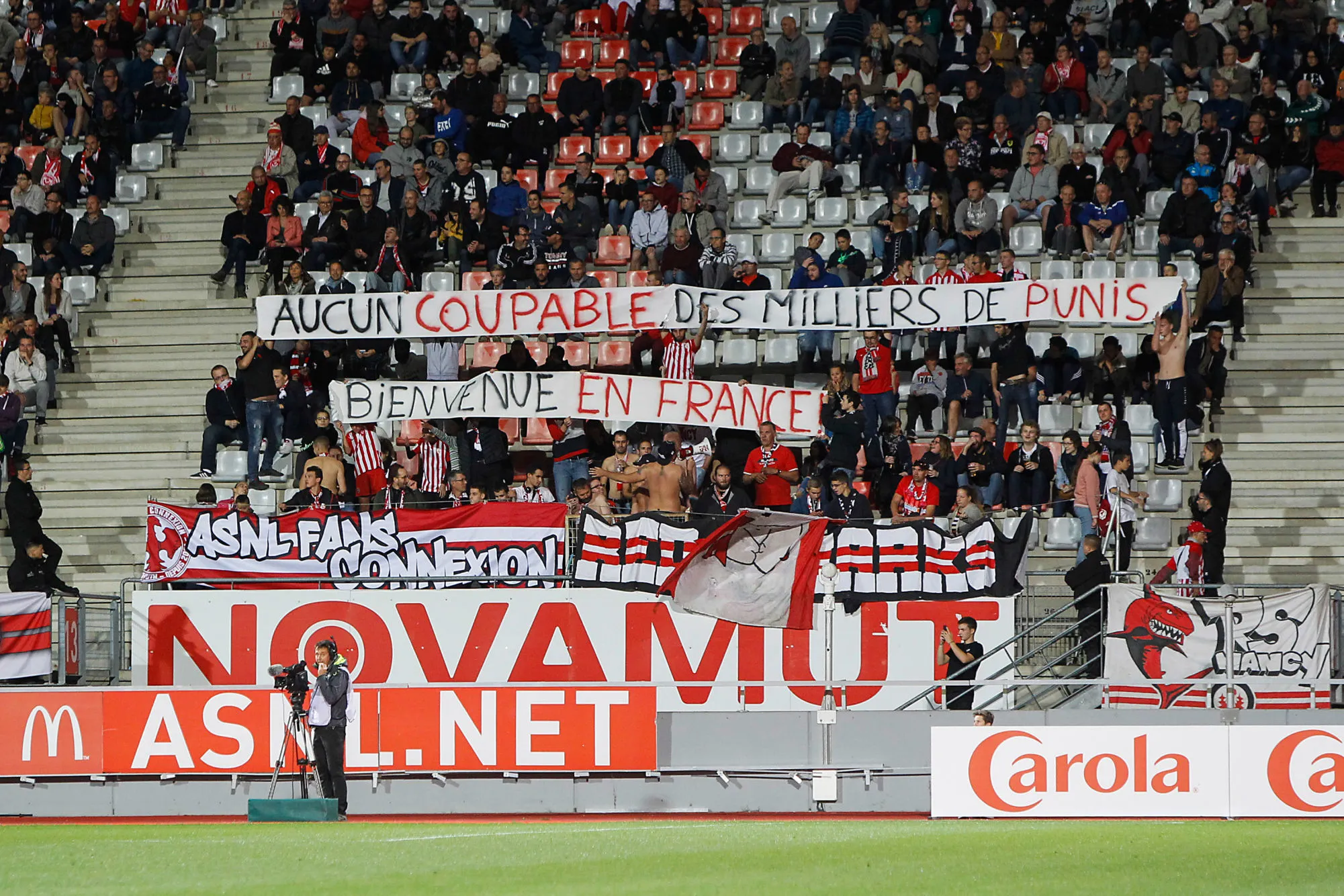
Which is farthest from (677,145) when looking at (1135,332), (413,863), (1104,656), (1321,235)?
(413,863)

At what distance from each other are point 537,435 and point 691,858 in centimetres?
1070

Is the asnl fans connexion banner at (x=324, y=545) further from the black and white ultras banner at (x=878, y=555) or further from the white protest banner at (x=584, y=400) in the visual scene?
the white protest banner at (x=584, y=400)

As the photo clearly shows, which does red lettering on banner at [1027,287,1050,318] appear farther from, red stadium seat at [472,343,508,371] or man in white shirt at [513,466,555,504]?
red stadium seat at [472,343,508,371]

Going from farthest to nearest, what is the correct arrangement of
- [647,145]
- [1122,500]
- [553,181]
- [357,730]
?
[647,145] < [553,181] < [1122,500] < [357,730]

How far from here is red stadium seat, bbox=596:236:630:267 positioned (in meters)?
26.1

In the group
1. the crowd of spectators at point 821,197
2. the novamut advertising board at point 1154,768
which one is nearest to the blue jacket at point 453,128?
the crowd of spectators at point 821,197

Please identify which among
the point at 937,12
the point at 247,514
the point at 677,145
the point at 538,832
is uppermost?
the point at 937,12

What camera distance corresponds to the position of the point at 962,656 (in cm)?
1936

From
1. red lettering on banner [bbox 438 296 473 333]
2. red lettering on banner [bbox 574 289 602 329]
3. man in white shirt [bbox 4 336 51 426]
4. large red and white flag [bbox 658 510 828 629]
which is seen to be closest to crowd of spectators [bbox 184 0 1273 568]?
red lettering on banner [bbox 438 296 473 333]

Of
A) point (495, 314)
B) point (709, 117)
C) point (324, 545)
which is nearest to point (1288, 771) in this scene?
point (324, 545)

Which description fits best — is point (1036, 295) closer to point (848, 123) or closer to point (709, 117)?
point (848, 123)

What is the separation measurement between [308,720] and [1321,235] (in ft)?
52.1

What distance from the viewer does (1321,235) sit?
85.3 ft

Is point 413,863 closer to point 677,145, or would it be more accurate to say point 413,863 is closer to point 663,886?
point 663,886
